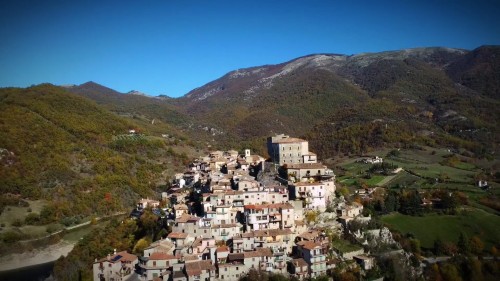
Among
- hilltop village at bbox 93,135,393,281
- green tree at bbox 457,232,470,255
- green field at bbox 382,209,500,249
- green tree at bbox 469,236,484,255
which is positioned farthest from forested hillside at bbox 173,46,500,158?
hilltop village at bbox 93,135,393,281

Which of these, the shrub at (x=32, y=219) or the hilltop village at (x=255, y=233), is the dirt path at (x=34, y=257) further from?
the hilltop village at (x=255, y=233)

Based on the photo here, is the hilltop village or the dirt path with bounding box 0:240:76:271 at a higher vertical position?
the hilltop village

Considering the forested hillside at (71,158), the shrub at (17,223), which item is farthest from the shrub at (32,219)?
the shrub at (17,223)

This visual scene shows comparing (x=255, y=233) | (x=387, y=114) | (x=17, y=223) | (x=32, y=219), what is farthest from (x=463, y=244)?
(x=387, y=114)

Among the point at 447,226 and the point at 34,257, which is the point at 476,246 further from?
the point at 34,257

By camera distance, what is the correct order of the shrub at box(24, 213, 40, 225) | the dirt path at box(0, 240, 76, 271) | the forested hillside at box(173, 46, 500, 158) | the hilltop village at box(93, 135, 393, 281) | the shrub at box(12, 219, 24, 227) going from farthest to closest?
1. the forested hillside at box(173, 46, 500, 158)
2. the shrub at box(24, 213, 40, 225)
3. the shrub at box(12, 219, 24, 227)
4. the dirt path at box(0, 240, 76, 271)
5. the hilltop village at box(93, 135, 393, 281)

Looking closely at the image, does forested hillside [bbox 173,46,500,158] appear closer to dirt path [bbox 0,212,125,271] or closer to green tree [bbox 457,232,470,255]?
green tree [bbox 457,232,470,255]
